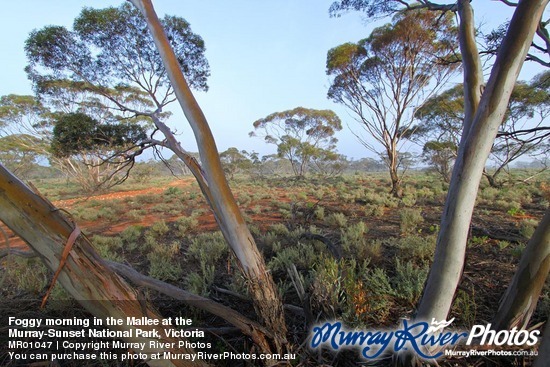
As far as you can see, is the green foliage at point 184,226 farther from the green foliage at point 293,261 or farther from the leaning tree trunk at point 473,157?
the leaning tree trunk at point 473,157

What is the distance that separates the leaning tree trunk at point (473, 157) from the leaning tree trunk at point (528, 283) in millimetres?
582

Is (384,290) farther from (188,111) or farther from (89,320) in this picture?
(89,320)

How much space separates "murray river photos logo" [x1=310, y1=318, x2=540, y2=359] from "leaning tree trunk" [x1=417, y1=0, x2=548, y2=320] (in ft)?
0.59

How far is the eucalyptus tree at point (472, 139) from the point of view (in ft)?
4.92

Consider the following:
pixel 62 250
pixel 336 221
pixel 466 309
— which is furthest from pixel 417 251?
pixel 62 250

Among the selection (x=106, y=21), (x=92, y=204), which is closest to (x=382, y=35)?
(x=106, y=21)

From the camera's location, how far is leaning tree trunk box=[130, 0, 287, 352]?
6.67 feet

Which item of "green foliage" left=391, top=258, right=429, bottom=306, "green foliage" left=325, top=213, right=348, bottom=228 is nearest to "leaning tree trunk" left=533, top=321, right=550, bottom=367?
"green foliage" left=391, top=258, right=429, bottom=306

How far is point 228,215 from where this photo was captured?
2.09m

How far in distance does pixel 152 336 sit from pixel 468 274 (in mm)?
3832

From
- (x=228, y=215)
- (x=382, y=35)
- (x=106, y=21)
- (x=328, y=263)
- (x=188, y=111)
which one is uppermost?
(x=382, y=35)

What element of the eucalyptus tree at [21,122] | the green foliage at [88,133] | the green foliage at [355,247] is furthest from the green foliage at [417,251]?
the eucalyptus tree at [21,122]

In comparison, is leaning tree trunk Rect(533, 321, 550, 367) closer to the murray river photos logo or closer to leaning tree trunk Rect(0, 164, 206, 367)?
the murray river photos logo

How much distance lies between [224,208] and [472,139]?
2031 millimetres
